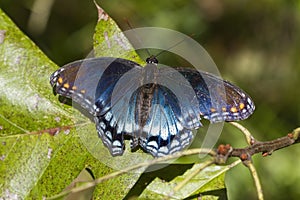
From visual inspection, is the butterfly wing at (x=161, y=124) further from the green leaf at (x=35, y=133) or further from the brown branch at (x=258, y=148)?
the brown branch at (x=258, y=148)

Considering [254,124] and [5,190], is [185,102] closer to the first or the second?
[5,190]

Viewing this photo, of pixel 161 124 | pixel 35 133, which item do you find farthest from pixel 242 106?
pixel 35 133

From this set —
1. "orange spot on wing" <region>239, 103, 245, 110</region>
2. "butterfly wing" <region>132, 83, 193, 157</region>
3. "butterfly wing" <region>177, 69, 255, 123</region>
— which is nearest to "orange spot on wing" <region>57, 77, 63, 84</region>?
"butterfly wing" <region>132, 83, 193, 157</region>

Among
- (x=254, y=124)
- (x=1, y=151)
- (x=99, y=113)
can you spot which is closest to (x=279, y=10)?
(x=254, y=124)

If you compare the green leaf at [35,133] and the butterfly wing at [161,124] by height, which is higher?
the butterfly wing at [161,124]

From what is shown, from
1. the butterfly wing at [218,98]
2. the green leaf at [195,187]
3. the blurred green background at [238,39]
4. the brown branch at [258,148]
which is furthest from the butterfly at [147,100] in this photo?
the blurred green background at [238,39]
